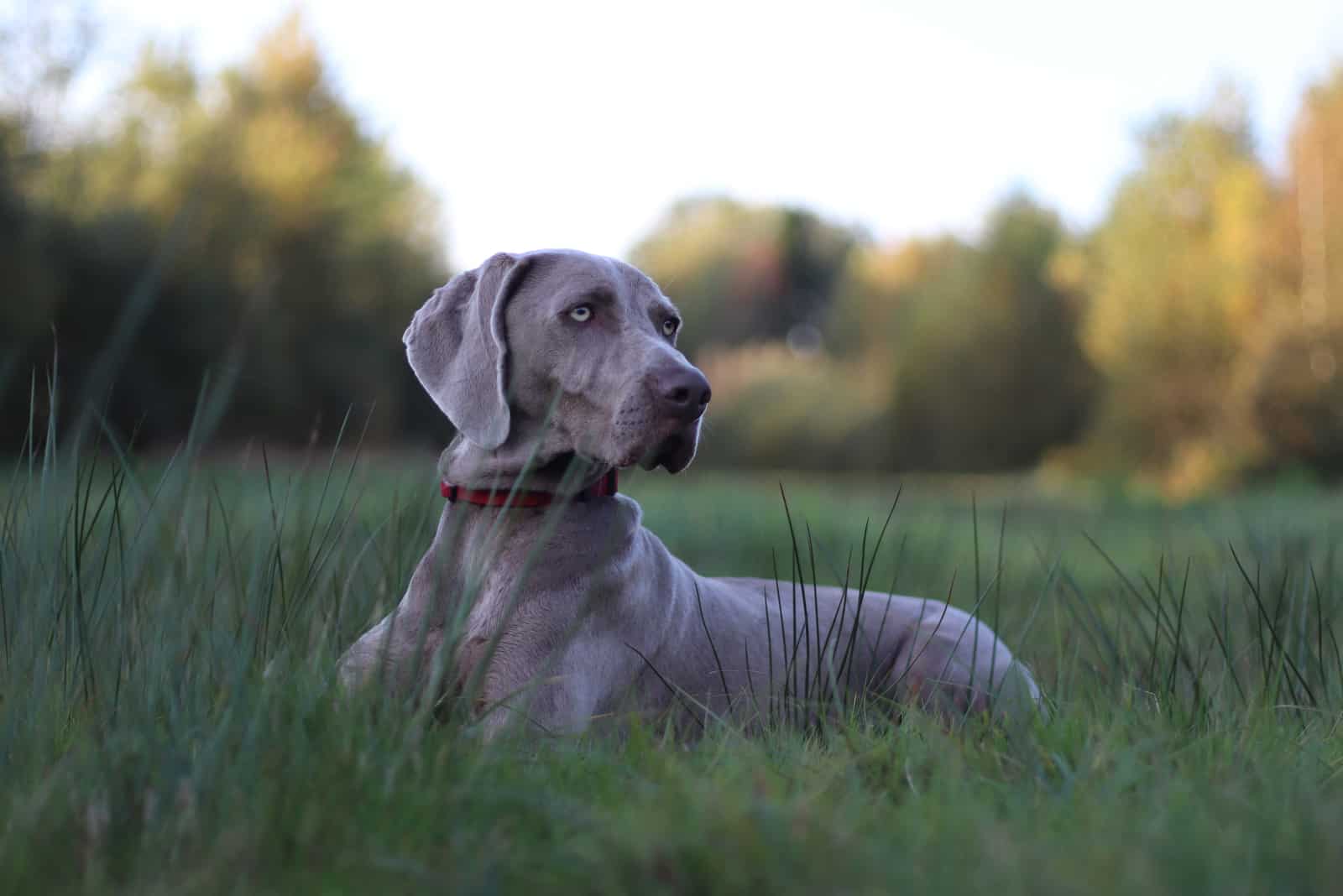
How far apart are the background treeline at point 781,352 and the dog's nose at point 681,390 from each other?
13.4m

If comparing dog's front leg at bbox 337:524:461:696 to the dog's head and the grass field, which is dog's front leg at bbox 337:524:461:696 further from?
the dog's head

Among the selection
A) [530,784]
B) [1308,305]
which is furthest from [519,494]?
[1308,305]

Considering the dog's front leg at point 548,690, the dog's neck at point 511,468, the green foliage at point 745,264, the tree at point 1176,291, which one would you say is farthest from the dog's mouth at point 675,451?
the green foliage at point 745,264

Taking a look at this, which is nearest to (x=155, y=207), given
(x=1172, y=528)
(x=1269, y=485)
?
(x=1172, y=528)

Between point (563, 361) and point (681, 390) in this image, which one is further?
point (563, 361)

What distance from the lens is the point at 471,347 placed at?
3219 millimetres

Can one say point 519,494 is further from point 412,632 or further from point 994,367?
point 994,367

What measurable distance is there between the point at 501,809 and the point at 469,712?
13.9 inches

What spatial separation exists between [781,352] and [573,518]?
117 feet

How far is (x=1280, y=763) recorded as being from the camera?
2.21 metres

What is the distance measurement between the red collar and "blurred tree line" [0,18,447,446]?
43.0 ft

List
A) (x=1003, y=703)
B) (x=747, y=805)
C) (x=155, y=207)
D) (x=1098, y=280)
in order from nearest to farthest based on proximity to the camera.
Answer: (x=747, y=805)
(x=1003, y=703)
(x=155, y=207)
(x=1098, y=280)

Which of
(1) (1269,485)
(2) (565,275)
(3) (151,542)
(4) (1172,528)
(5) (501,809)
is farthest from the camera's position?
(1) (1269,485)

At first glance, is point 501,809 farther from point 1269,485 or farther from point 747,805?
point 1269,485
